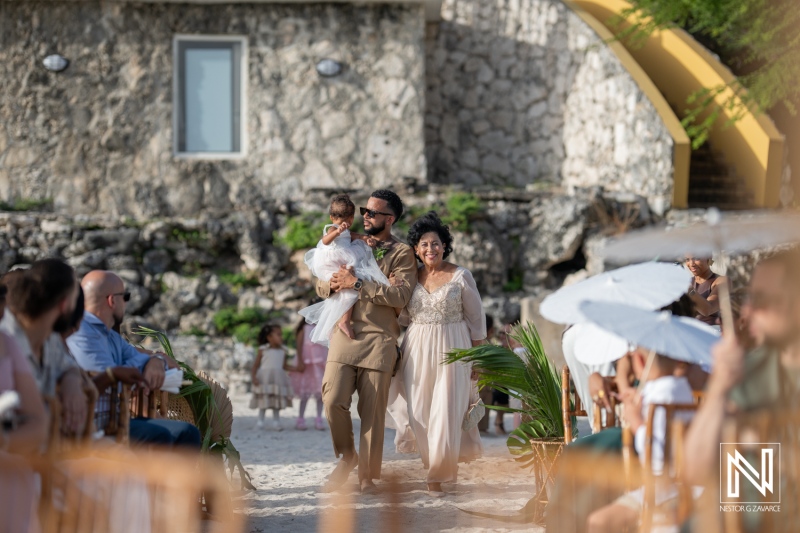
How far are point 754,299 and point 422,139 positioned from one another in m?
13.0

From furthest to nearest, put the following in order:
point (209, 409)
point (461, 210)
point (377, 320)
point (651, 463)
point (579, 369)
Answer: point (461, 210) < point (377, 320) < point (209, 409) < point (579, 369) < point (651, 463)

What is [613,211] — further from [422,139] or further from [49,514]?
[49,514]

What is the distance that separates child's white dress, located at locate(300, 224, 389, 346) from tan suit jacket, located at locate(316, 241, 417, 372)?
59 millimetres

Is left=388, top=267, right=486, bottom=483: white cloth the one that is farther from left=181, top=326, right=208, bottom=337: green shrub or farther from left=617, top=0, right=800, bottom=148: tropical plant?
left=181, top=326, right=208, bottom=337: green shrub

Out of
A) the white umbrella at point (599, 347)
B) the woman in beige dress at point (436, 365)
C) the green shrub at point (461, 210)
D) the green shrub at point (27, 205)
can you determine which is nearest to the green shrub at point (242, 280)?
the green shrub at point (461, 210)

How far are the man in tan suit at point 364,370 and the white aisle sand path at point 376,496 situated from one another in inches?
8.8

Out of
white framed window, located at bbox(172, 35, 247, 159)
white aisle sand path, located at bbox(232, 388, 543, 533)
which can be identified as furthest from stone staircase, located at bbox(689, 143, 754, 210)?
white aisle sand path, located at bbox(232, 388, 543, 533)

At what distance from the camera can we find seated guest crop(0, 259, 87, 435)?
3.92 meters

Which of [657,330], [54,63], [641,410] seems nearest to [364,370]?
[641,410]

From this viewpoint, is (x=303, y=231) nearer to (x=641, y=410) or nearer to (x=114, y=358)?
(x=114, y=358)

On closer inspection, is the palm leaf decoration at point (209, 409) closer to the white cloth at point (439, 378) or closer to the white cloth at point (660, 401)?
the white cloth at point (439, 378)

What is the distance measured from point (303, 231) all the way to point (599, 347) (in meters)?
10.5

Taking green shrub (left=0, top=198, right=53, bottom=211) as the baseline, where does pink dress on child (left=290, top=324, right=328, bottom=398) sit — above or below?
below

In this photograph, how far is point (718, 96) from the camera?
51.9 feet
